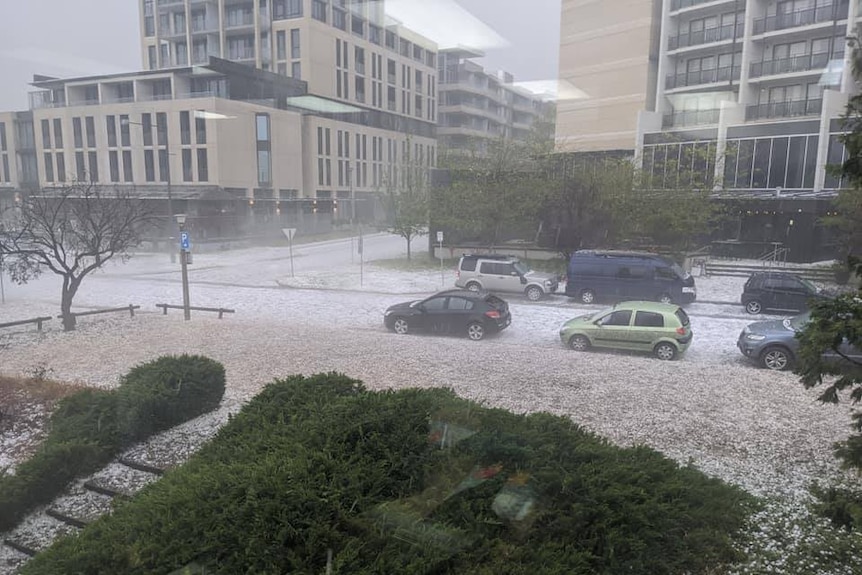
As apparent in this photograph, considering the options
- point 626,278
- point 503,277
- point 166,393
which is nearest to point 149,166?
point 166,393

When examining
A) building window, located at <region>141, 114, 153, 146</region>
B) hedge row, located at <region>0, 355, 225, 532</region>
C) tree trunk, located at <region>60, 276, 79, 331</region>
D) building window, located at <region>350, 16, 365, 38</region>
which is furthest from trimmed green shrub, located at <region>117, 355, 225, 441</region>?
building window, located at <region>350, 16, 365, 38</region>

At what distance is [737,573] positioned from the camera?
77.8 inches

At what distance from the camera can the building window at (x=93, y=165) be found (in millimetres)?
5754

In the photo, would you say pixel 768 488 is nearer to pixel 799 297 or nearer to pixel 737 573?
pixel 737 573

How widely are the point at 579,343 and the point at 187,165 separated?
Result: 165 inches

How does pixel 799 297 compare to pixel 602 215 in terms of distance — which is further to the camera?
pixel 602 215

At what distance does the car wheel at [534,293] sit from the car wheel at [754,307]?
6.36 ft

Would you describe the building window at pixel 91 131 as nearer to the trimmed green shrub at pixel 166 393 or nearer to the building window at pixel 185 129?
the building window at pixel 185 129

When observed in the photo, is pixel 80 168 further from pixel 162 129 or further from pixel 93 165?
pixel 162 129

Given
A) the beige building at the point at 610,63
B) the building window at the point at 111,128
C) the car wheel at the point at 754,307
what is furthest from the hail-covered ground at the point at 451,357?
the beige building at the point at 610,63

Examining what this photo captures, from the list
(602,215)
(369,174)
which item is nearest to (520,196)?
(602,215)

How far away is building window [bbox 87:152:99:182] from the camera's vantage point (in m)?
5.75

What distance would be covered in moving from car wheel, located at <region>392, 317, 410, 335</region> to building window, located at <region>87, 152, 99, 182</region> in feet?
11.7

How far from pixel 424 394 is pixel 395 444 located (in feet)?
1.84
